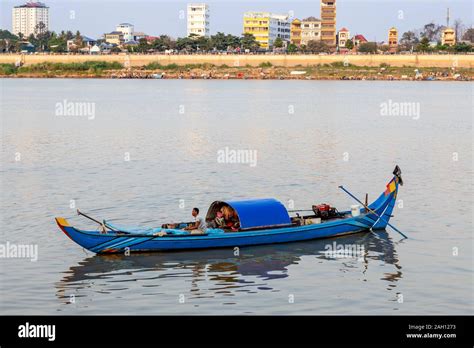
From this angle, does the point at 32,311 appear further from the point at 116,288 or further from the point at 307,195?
the point at 307,195

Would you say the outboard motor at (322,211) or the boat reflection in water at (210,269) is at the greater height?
the outboard motor at (322,211)

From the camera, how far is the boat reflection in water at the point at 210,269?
74.4ft

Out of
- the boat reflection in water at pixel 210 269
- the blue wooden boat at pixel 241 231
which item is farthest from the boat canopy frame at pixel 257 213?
the boat reflection in water at pixel 210 269

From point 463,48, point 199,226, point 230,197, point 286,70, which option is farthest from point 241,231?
point 463,48

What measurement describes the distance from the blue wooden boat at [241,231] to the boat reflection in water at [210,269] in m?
0.27

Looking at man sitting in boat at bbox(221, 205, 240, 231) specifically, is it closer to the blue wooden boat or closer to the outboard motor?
the blue wooden boat

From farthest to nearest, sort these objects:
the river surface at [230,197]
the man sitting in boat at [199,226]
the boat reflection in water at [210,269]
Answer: the man sitting in boat at [199,226], the boat reflection in water at [210,269], the river surface at [230,197]

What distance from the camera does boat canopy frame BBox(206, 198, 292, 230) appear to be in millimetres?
26453

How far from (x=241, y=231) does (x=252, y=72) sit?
166 metres

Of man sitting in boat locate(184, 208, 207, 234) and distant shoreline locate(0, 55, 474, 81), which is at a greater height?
distant shoreline locate(0, 55, 474, 81)

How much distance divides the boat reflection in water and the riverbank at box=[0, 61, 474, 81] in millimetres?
154290

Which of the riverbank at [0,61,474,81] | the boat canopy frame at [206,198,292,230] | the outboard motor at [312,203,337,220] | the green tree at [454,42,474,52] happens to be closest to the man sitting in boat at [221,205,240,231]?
the boat canopy frame at [206,198,292,230]

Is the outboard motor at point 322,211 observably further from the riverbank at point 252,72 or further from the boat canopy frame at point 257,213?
the riverbank at point 252,72
